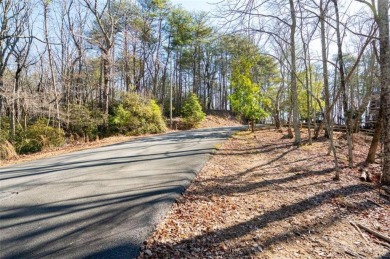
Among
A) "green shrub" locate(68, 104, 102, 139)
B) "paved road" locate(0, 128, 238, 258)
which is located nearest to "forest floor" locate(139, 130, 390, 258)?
"paved road" locate(0, 128, 238, 258)

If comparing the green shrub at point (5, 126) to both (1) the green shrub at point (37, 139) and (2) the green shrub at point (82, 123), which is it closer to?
(1) the green shrub at point (37, 139)

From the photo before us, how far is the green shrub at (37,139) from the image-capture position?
45.2 ft

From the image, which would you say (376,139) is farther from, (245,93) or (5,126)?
(5,126)

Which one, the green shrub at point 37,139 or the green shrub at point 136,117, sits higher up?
the green shrub at point 136,117

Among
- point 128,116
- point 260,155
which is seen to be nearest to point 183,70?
point 128,116

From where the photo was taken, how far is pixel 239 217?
4.05m

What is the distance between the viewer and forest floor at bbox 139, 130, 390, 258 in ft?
10.6

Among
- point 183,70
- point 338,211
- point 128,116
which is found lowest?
point 338,211

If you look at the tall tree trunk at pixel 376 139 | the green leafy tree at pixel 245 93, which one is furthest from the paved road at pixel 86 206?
the green leafy tree at pixel 245 93

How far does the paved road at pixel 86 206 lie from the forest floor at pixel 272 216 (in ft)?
1.15

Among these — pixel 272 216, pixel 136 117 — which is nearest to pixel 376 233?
pixel 272 216

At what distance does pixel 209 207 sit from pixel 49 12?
2128cm

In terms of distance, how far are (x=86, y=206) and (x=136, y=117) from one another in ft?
51.8

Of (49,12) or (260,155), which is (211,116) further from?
(260,155)
